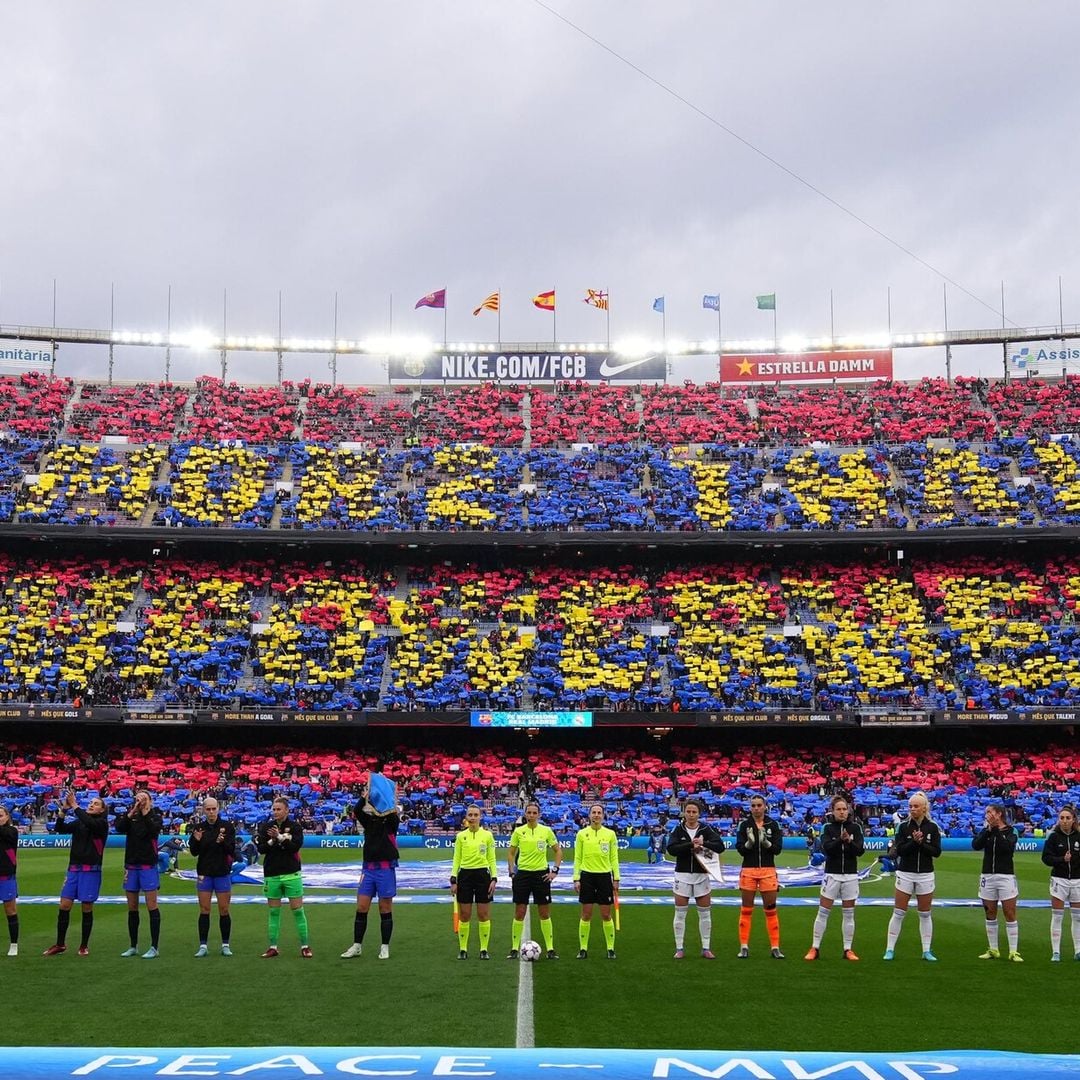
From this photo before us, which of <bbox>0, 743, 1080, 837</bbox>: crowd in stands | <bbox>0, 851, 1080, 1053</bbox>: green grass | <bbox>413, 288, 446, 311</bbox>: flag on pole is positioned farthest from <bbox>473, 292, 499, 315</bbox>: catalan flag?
<bbox>0, 851, 1080, 1053</bbox>: green grass

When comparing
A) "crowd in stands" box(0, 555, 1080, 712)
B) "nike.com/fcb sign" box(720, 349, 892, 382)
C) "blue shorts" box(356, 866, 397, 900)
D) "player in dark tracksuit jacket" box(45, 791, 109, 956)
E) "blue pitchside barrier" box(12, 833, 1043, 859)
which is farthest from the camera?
"nike.com/fcb sign" box(720, 349, 892, 382)

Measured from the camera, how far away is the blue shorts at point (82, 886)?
47.1 ft

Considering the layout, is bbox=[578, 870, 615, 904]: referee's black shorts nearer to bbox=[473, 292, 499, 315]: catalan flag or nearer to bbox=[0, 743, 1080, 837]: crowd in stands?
bbox=[0, 743, 1080, 837]: crowd in stands

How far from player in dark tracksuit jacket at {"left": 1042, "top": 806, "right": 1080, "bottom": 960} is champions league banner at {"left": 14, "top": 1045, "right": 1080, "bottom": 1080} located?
236 inches

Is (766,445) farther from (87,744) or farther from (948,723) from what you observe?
(87,744)

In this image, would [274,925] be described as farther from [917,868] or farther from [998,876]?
[998,876]

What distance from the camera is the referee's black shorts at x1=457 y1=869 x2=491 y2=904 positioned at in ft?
46.3

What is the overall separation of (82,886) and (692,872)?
7.66m

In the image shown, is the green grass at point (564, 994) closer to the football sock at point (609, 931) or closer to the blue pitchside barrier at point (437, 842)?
the football sock at point (609, 931)

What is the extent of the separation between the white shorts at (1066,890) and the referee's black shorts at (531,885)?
20.6 ft

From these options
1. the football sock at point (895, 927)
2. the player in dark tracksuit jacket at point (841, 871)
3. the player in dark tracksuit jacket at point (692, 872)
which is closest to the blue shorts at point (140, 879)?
the player in dark tracksuit jacket at point (692, 872)

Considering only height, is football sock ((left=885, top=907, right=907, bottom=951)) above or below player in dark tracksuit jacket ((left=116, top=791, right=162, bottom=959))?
below

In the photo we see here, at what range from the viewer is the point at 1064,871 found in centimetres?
1430

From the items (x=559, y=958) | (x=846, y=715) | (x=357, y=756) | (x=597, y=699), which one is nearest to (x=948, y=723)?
(x=846, y=715)
